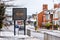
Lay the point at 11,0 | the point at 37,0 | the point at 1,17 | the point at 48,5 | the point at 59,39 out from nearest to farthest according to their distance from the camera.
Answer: the point at 59,39, the point at 1,17, the point at 11,0, the point at 37,0, the point at 48,5

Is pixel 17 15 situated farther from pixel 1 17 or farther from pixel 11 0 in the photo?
pixel 11 0

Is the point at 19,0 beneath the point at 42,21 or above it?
above

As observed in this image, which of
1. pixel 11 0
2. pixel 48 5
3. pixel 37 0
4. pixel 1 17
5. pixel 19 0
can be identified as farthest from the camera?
pixel 48 5

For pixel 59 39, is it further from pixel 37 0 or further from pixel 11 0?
pixel 37 0

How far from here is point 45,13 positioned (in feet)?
231

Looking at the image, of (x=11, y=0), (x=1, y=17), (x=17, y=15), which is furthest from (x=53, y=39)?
(x=11, y=0)

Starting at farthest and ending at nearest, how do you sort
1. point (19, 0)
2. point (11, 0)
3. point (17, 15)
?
1. point (19, 0)
2. point (11, 0)
3. point (17, 15)

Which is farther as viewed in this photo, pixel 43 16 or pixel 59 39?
pixel 43 16

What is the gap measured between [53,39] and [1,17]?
15333 mm

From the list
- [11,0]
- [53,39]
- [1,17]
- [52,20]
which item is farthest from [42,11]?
[53,39]

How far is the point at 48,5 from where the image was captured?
7712 centimetres

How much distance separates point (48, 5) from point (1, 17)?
157 ft

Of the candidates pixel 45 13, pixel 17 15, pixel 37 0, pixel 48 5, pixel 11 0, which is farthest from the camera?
pixel 48 5

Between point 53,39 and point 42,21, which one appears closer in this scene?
point 53,39
